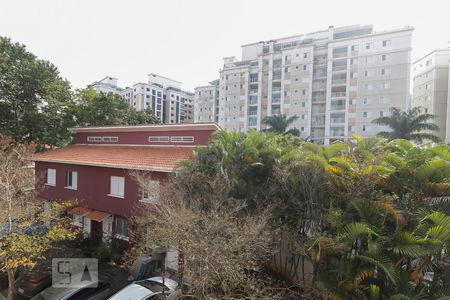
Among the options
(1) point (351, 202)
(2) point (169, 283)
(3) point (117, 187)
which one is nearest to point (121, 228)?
(3) point (117, 187)

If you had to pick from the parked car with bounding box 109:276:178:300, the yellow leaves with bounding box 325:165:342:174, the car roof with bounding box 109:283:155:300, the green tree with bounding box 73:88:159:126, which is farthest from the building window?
the car roof with bounding box 109:283:155:300

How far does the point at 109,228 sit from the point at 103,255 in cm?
279

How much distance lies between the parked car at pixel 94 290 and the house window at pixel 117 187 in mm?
5441

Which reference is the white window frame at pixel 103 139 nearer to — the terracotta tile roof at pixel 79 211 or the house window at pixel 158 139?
the house window at pixel 158 139

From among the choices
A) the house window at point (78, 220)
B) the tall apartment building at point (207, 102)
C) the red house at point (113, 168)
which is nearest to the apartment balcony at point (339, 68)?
the tall apartment building at point (207, 102)

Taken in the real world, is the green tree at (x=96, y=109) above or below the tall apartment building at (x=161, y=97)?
below

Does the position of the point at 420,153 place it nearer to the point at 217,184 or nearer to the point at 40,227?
the point at 217,184

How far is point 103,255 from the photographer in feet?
45.3

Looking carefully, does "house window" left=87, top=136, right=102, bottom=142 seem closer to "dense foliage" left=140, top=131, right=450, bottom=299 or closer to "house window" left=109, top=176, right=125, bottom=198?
"house window" left=109, top=176, right=125, bottom=198

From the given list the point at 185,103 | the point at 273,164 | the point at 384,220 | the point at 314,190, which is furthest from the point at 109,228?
the point at 185,103

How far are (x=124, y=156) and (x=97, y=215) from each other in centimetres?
388

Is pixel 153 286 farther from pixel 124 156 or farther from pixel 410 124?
pixel 410 124

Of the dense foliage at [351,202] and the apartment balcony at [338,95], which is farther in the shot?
the apartment balcony at [338,95]

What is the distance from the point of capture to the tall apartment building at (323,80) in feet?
151
